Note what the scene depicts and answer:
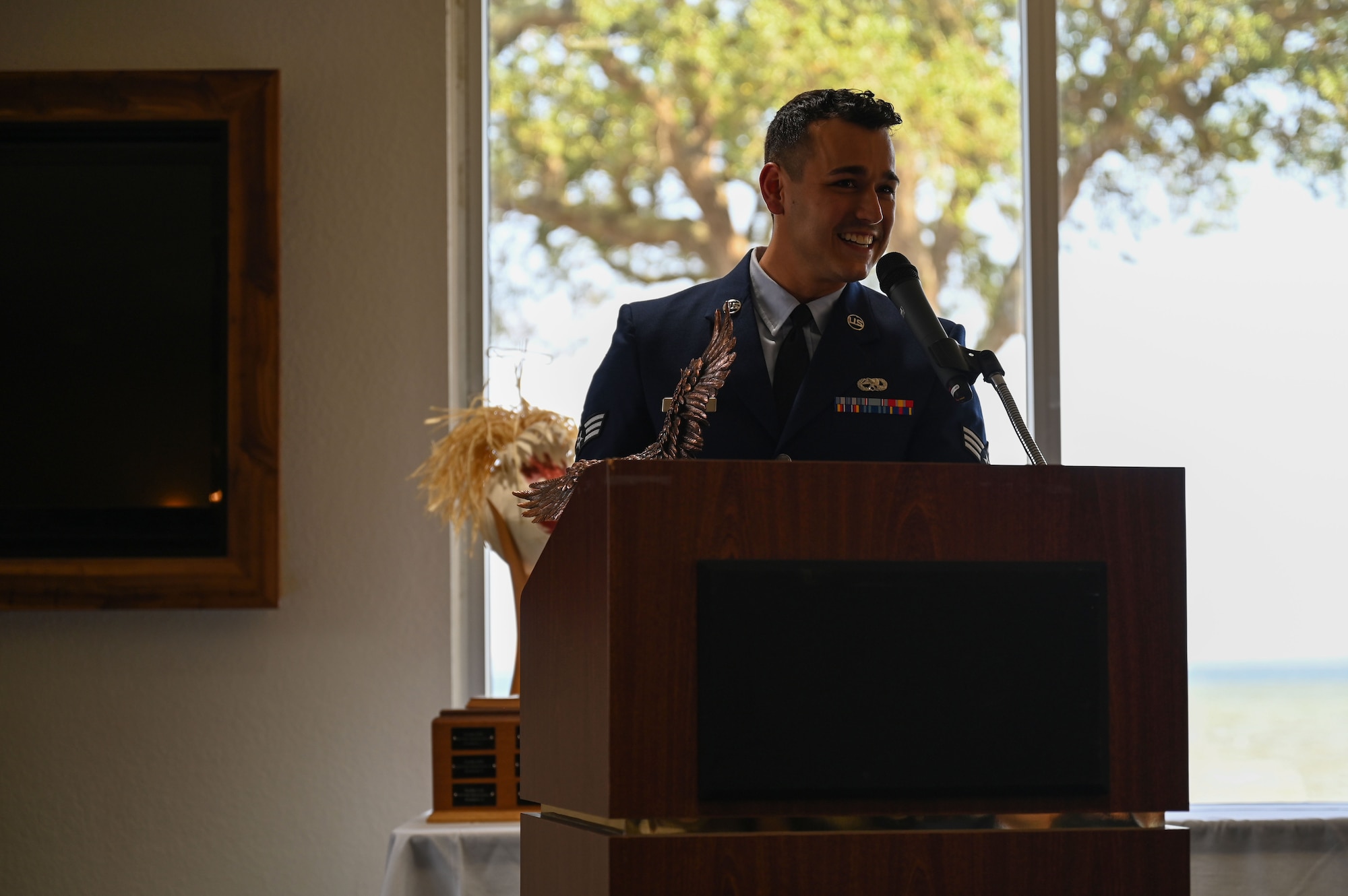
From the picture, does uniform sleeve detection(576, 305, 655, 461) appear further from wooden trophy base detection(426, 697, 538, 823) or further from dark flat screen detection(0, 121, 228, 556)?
dark flat screen detection(0, 121, 228, 556)

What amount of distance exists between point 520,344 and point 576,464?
6.04 feet

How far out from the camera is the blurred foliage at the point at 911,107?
9.95 ft

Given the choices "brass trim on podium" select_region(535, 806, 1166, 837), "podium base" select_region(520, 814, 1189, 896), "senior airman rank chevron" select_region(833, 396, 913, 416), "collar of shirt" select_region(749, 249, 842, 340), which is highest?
"collar of shirt" select_region(749, 249, 842, 340)

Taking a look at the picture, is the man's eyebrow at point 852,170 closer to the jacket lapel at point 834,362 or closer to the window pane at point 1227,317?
the jacket lapel at point 834,362

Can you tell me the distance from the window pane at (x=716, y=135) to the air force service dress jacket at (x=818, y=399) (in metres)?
1.38

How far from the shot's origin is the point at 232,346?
270cm

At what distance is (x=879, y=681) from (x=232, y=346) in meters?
2.13

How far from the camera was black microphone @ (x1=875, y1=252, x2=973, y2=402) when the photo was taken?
1.10 meters

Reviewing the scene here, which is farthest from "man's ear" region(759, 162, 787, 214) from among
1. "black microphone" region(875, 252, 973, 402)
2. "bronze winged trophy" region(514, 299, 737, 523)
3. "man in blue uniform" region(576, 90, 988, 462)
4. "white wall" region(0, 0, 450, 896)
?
"white wall" region(0, 0, 450, 896)

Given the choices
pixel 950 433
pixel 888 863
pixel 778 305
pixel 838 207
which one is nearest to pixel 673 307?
pixel 778 305

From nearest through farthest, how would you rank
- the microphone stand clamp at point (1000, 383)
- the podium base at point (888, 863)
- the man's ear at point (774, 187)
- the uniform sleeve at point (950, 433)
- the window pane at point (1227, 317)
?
the podium base at point (888, 863), the microphone stand clamp at point (1000, 383), the uniform sleeve at point (950, 433), the man's ear at point (774, 187), the window pane at point (1227, 317)

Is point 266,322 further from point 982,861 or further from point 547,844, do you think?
point 982,861

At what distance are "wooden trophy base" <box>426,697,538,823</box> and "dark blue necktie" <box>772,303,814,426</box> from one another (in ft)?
2.95

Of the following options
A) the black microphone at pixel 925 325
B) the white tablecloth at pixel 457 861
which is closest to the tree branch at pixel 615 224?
the white tablecloth at pixel 457 861
